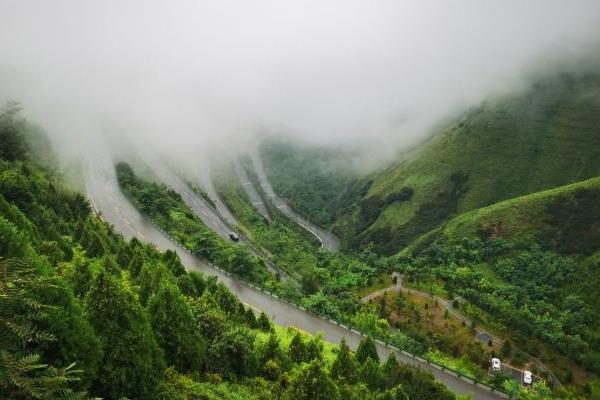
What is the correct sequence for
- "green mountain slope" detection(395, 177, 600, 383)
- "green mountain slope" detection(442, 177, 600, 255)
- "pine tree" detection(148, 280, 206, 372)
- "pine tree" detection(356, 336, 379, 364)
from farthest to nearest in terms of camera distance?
"green mountain slope" detection(442, 177, 600, 255) < "green mountain slope" detection(395, 177, 600, 383) < "pine tree" detection(356, 336, 379, 364) < "pine tree" detection(148, 280, 206, 372)

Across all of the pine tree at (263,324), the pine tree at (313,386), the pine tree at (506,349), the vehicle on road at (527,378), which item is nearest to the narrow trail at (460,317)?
the pine tree at (506,349)

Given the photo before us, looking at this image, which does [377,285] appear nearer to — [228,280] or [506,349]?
[506,349]

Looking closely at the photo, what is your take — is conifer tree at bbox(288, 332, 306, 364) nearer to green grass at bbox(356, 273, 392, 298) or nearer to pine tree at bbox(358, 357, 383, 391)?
pine tree at bbox(358, 357, 383, 391)

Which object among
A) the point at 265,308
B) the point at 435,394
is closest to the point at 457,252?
the point at 265,308

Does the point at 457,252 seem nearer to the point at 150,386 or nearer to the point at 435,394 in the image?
the point at 435,394

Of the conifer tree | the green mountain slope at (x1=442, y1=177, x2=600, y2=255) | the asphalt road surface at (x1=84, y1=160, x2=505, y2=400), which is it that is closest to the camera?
the conifer tree

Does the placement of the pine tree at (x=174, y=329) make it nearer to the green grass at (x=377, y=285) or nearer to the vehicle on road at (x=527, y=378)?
the vehicle on road at (x=527, y=378)

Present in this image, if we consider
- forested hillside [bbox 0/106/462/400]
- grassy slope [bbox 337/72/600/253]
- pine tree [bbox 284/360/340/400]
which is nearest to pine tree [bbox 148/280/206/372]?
forested hillside [bbox 0/106/462/400]
